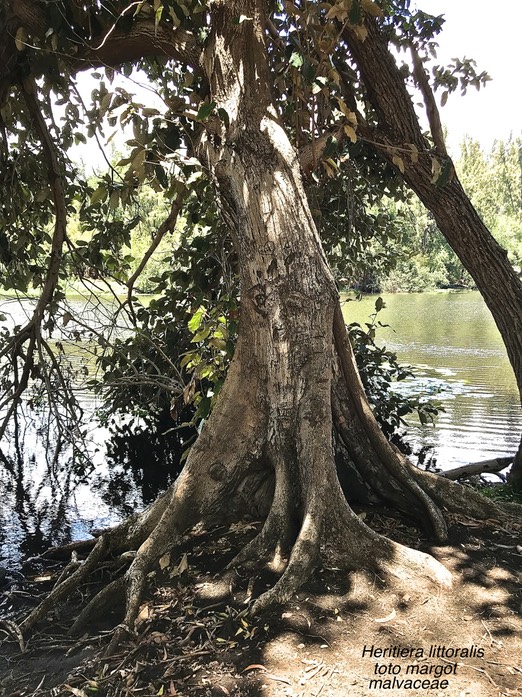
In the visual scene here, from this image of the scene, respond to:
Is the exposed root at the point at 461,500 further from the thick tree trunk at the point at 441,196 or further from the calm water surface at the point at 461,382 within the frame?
the calm water surface at the point at 461,382

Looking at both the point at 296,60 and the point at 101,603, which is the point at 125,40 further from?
the point at 101,603

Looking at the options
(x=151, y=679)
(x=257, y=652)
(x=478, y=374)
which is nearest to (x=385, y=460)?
(x=257, y=652)

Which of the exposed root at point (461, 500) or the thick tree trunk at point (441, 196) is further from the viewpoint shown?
the thick tree trunk at point (441, 196)

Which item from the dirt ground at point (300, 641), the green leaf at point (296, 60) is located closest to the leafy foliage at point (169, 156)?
the green leaf at point (296, 60)

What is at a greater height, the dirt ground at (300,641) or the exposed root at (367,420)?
the exposed root at (367,420)

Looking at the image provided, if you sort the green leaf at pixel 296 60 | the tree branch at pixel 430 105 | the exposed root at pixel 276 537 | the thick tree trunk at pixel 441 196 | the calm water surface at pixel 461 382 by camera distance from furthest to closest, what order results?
the calm water surface at pixel 461 382 < the tree branch at pixel 430 105 < the thick tree trunk at pixel 441 196 < the green leaf at pixel 296 60 < the exposed root at pixel 276 537

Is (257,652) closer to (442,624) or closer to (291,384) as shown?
(442,624)

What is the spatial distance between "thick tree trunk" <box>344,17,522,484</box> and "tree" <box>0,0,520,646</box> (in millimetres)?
816

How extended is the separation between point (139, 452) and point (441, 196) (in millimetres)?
5922

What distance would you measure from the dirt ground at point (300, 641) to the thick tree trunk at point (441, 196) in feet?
6.90

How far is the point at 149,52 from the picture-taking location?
13.8 feet

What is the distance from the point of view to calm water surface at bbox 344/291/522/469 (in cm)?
876

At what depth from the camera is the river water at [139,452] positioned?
6.23m

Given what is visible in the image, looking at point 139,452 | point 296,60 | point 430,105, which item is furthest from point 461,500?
point 139,452
